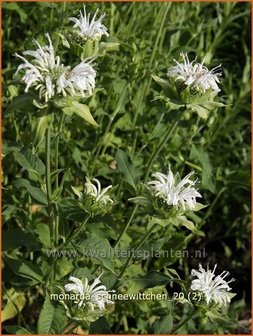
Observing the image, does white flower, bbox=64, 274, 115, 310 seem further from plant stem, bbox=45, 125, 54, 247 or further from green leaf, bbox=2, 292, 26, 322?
green leaf, bbox=2, 292, 26, 322

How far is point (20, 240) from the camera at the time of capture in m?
1.56

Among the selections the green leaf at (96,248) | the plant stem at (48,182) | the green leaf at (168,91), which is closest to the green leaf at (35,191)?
the plant stem at (48,182)

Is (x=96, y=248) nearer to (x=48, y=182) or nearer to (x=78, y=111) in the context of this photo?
(x=48, y=182)

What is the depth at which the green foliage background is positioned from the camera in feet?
5.49

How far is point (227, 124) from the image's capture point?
8.19ft

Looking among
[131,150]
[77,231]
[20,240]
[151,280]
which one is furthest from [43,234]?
[131,150]

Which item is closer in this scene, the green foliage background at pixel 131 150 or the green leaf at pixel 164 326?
the green leaf at pixel 164 326

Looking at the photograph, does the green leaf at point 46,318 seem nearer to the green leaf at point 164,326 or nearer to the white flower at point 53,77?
the green leaf at point 164,326

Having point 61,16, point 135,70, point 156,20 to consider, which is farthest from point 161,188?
point 156,20

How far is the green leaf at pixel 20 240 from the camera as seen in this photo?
1.55m

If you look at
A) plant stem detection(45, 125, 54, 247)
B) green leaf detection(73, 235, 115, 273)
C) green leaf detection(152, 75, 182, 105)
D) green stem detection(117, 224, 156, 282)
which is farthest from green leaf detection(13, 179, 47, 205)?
green leaf detection(152, 75, 182, 105)

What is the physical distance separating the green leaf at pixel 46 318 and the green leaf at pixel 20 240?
182 millimetres

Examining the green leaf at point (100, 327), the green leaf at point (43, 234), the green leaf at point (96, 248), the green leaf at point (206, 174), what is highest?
the green leaf at point (206, 174)

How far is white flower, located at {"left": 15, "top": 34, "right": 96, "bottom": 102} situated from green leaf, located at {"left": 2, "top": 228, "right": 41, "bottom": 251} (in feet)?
1.44
